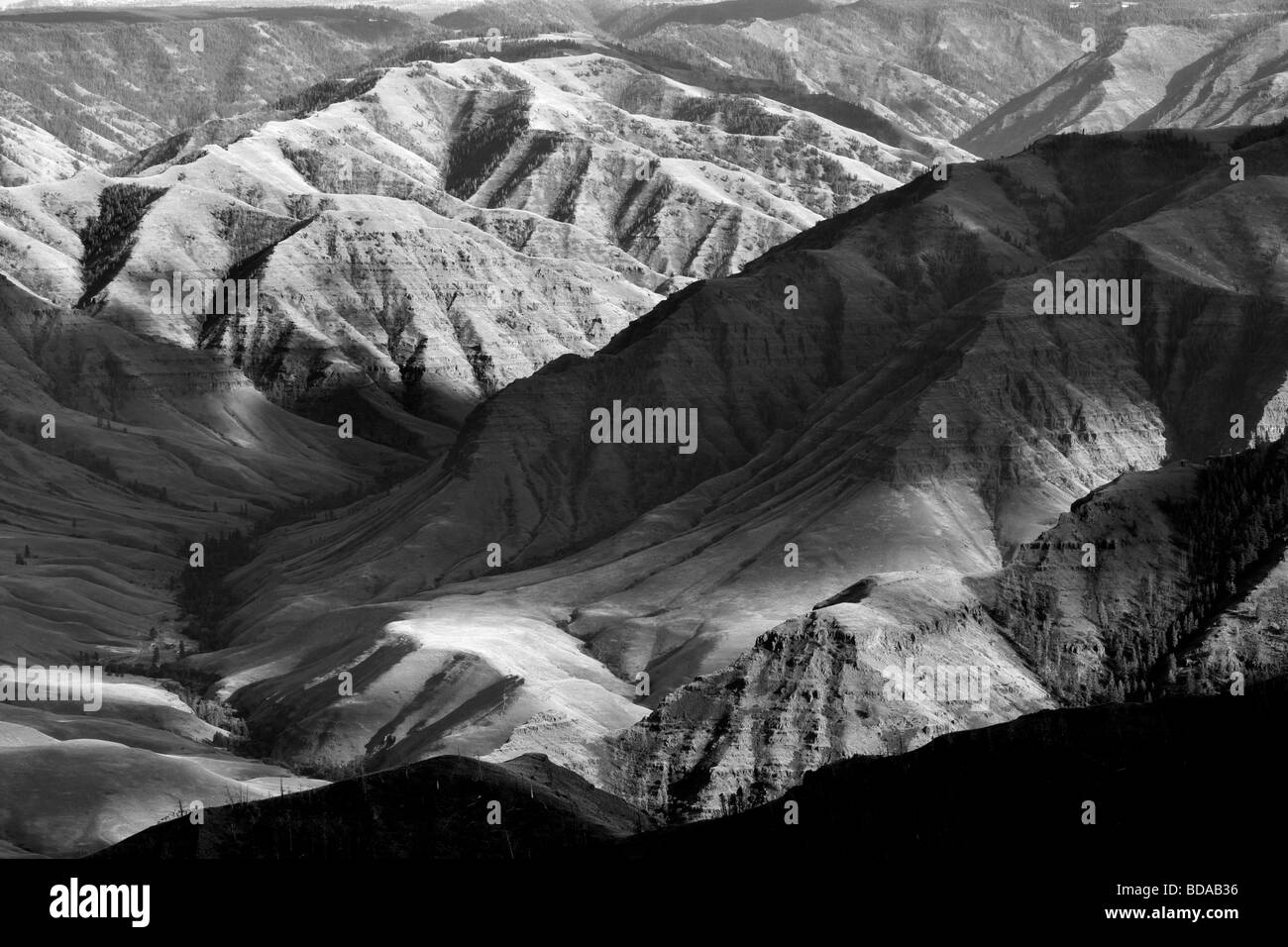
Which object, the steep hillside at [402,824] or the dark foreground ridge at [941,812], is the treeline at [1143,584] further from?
the steep hillside at [402,824]

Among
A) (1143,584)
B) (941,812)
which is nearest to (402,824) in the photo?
(941,812)

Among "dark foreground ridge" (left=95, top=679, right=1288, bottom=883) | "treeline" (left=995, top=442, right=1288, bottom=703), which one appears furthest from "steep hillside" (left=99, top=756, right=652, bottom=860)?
"treeline" (left=995, top=442, right=1288, bottom=703)

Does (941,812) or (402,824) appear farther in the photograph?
(402,824)

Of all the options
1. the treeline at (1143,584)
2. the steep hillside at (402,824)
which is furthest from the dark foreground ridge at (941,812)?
the treeline at (1143,584)

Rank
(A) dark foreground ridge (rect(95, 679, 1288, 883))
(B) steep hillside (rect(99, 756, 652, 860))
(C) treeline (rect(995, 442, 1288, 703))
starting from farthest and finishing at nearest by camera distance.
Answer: (C) treeline (rect(995, 442, 1288, 703)) < (B) steep hillside (rect(99, 756, 652, 860)) < (A) dark foreground ridge (rect(95, 679, 1288, 883))

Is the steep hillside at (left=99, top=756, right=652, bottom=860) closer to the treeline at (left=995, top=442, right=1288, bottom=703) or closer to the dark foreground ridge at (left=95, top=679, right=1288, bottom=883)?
the dark foreground ridge at (left=95, top=679, right=1288, bottom=883)

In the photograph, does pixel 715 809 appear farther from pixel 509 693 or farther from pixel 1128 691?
pixel 509 693

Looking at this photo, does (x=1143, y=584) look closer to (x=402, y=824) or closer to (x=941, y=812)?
(x=941, y=812)
